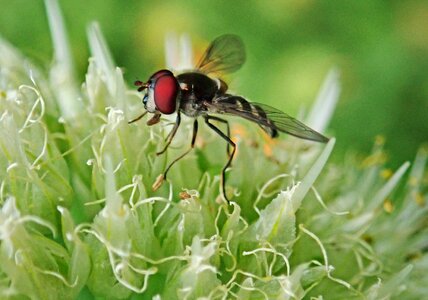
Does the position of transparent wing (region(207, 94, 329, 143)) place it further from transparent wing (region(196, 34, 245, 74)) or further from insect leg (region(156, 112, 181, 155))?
transparent wing (region(196, 34, 245, 74))

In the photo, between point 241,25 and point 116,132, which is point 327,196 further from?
point 241,25

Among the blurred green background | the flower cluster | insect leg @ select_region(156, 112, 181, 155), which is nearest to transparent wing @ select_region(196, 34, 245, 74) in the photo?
the flower cluster

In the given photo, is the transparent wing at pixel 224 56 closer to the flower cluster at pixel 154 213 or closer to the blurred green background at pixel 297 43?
the flower cluster at pixel 154 213

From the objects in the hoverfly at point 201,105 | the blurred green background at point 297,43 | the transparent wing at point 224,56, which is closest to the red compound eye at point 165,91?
the hoverfly at point 201,105

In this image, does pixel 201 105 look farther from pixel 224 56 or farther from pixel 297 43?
pixel 297 43

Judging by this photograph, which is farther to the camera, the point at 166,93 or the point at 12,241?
the point at 166,93

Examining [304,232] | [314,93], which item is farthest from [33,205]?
[314,93]
